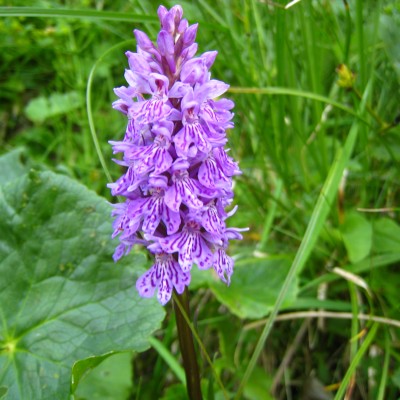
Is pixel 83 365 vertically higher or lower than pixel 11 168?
lower

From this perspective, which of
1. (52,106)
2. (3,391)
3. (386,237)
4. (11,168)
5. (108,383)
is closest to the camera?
(3,391)

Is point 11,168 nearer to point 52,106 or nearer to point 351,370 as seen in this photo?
point 52,106

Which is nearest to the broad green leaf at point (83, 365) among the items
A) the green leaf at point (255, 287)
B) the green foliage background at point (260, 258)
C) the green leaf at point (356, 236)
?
the green foliage background at point (260, 258)

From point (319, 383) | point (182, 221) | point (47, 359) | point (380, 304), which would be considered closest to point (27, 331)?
point (47, 359)

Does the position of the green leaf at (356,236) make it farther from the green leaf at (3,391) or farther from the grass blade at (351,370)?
the green leaf at (3,391)

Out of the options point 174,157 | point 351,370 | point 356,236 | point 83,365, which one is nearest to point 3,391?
point 83,365

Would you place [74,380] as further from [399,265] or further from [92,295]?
[399,265]
